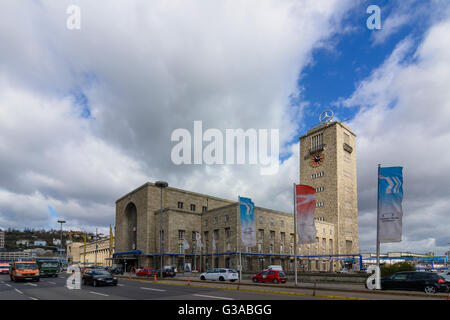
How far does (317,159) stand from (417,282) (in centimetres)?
7297

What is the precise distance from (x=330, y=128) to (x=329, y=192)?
17.4m

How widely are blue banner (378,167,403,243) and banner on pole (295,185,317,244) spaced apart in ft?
18.3

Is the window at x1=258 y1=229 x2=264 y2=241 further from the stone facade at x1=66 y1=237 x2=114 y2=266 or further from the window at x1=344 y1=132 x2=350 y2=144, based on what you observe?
the stone facade at x1=66 y1=237 x2=114 y2=266

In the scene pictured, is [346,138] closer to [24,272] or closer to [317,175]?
[317,175]

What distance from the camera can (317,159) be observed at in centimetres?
9294

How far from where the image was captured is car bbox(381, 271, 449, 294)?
2092cm

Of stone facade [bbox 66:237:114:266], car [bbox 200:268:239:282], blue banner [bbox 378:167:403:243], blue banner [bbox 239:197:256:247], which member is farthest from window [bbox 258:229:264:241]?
stone facade [bbox 66:237:114:266]

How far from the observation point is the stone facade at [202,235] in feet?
211

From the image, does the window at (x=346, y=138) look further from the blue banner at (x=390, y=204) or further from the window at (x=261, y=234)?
the blue banner at (x=390, y=204)

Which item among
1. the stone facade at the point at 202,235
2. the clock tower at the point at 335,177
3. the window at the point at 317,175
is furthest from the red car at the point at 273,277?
the window at the point at 317,175

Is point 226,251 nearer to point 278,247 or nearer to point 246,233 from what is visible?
point 278,247

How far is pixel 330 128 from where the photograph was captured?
9150cm

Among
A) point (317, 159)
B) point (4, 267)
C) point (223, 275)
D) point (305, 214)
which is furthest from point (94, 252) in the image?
point (305, 214)
